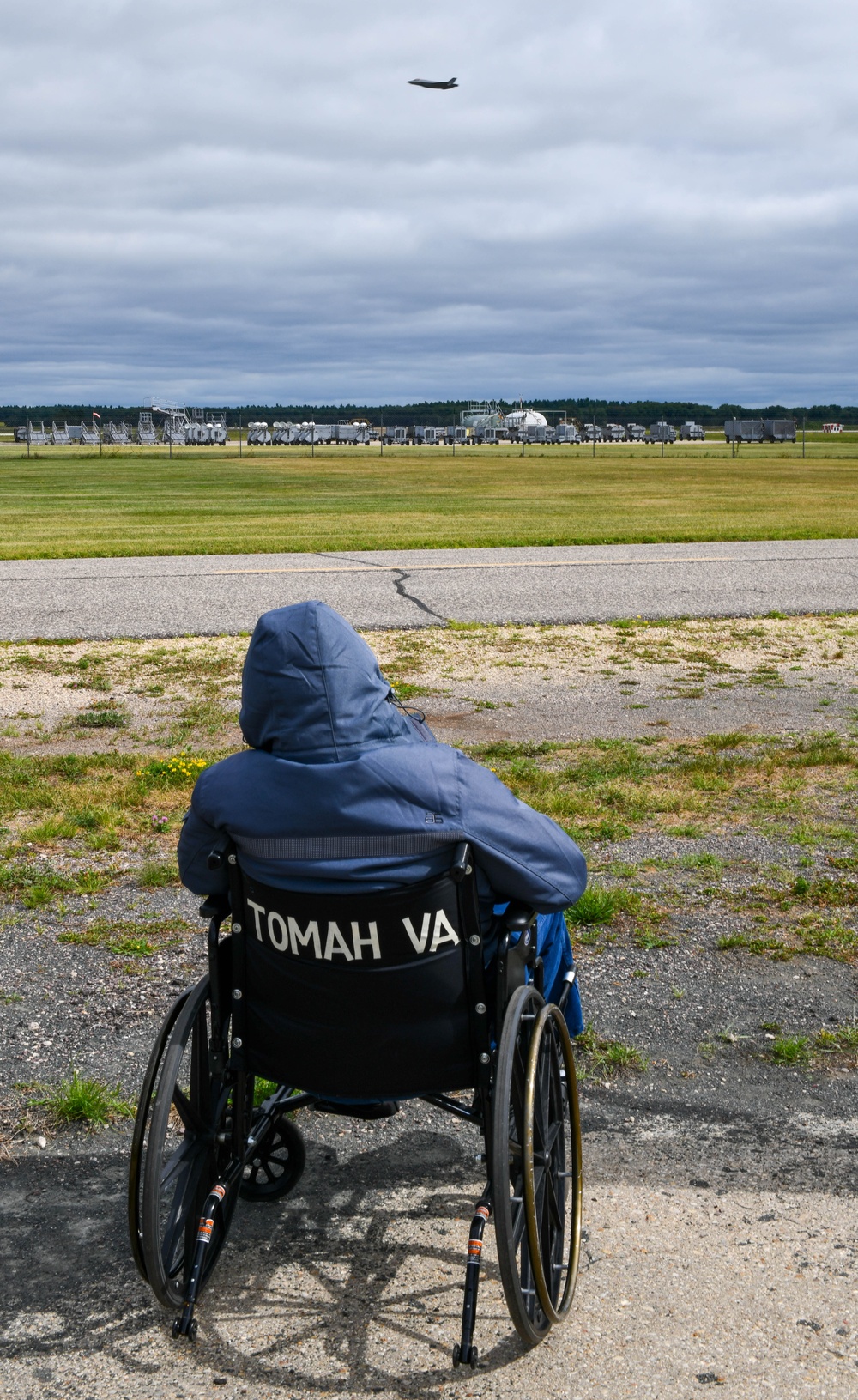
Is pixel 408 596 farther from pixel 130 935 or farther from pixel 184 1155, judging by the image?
pixel 184 1155

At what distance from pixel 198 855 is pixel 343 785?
42 cm

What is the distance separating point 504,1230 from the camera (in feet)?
7.48

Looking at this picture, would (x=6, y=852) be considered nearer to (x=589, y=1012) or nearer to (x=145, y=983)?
(x=145, y=983)

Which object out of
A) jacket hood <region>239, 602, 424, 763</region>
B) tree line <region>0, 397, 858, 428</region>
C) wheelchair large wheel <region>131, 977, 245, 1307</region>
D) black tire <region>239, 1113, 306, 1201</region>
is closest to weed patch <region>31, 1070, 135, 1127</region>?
black tire <region>239, 1113, 306, 1201</region>

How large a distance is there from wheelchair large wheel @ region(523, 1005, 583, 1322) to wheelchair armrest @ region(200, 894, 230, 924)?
71 centimetres

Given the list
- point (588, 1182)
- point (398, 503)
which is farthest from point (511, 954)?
point (398, 503)

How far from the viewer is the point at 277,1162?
3039 millimetres

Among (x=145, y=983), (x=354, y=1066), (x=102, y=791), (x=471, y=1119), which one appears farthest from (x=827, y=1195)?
(x=102, y=791)

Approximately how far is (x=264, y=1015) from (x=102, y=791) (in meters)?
3.89

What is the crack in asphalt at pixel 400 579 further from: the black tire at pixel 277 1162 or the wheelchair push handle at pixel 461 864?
the wheelchair push handle at pixel 461 864

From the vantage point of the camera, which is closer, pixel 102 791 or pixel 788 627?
pixel 102 791

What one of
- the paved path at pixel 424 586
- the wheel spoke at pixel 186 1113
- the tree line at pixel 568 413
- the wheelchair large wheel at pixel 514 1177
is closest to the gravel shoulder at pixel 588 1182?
the wheelchair large wheel at pixel 514 1177

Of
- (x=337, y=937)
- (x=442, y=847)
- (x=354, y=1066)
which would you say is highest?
(x=442, y=847)

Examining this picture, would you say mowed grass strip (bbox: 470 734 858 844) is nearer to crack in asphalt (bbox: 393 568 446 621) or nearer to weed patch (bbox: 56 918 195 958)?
weed patch (bbox: 56 918 195 958)
